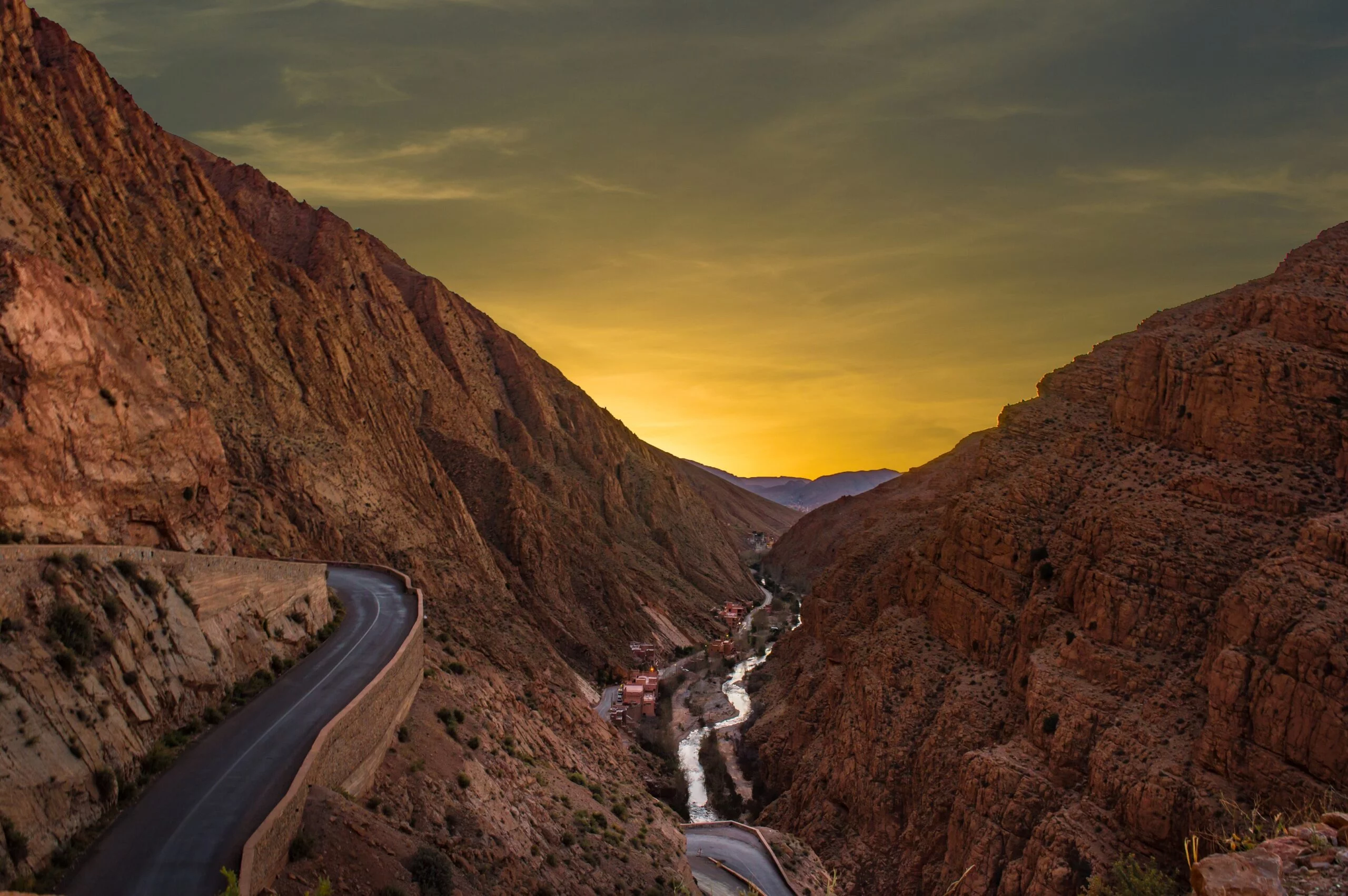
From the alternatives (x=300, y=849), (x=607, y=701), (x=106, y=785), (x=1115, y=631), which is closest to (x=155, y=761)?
(x=106, y=785)

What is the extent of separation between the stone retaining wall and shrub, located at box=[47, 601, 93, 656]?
13.8 ft

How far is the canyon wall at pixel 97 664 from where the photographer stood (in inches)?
560

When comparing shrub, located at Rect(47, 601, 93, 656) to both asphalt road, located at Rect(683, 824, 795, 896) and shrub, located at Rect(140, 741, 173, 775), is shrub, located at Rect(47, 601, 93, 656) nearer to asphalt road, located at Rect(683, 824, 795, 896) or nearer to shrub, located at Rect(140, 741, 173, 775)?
shrub, located at Rect(140, 741, 173, 775)

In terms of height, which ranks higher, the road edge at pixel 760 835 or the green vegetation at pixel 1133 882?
the green vegetation at pixel 1133 882

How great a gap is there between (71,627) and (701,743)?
42.9 m

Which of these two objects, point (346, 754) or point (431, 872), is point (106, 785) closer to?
point (346, 754)

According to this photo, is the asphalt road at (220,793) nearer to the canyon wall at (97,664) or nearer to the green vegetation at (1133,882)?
the canyon wall at (97,664)

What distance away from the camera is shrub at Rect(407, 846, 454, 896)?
17.6 metres

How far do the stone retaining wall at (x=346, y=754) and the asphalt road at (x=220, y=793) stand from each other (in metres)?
0.40

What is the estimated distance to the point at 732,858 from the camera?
35.6 meters

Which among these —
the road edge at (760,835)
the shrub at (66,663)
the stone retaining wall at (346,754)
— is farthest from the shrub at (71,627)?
the road edge at (760,835)

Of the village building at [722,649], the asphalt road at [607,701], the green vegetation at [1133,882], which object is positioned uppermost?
the green vegetation at [1133,882]

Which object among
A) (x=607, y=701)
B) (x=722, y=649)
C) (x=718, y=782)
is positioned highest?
(x=722, y=649)

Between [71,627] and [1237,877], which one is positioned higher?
[71,627]
